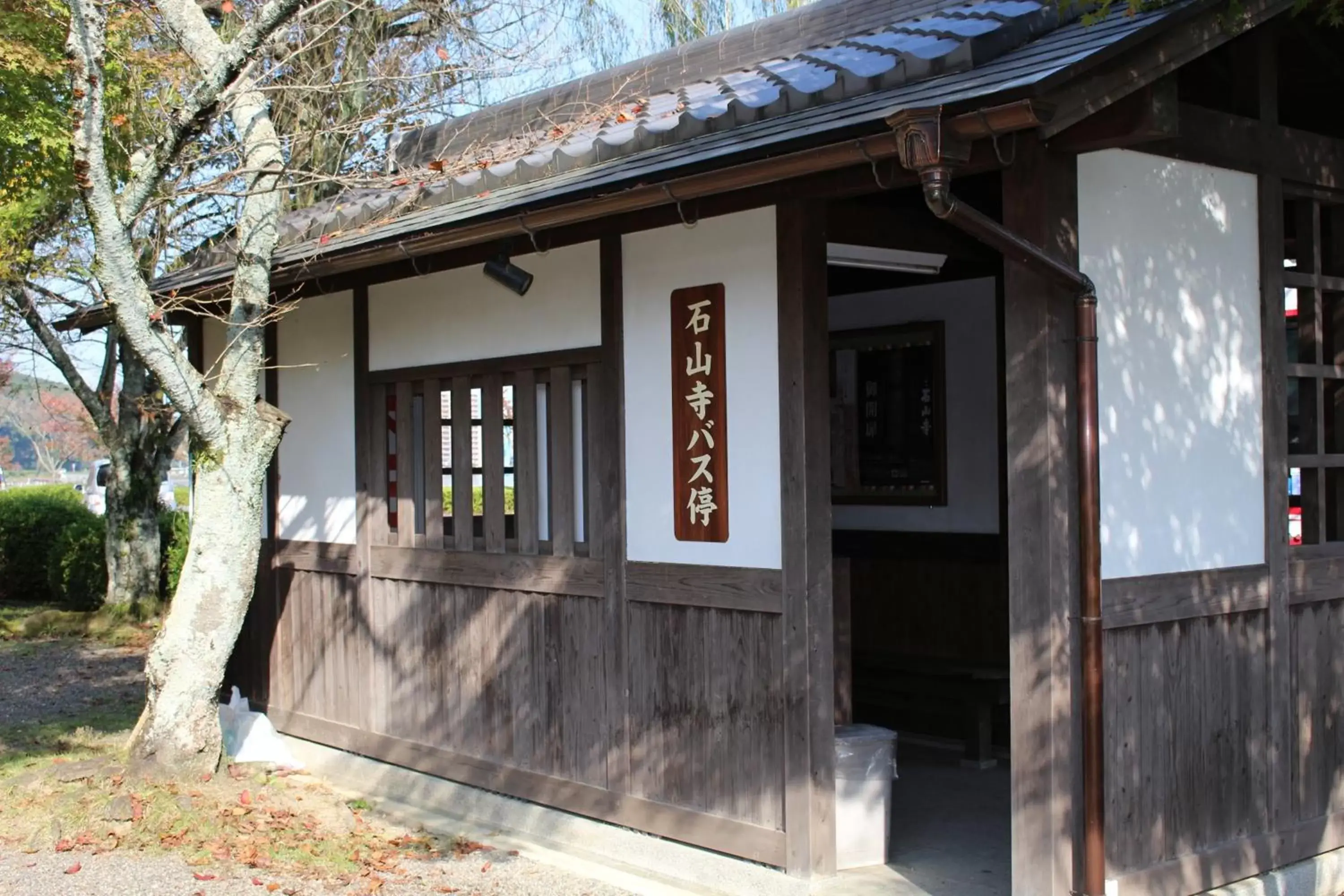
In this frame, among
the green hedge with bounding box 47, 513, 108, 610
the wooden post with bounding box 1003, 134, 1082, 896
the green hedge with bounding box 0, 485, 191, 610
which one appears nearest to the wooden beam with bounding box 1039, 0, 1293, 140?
the wooden post with bounding box 1003, 134, 1082, 896

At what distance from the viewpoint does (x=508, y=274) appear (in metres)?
7.22

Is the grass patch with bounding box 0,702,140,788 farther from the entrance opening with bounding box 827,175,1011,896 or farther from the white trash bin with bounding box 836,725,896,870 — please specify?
the entrance opening with bounding box 827,175,1011,896

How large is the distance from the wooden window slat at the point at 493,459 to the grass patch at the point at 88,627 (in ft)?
31.3

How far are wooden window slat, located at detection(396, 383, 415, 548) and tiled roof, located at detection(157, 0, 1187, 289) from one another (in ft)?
3.63

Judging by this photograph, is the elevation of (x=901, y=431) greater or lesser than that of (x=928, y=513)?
greater

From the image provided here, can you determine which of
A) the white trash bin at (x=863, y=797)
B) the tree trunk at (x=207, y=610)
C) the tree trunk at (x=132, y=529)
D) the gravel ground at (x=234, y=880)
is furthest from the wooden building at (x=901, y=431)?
the tree trunk at (x=132, y=529)

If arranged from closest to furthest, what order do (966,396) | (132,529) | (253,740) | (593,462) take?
1. (593,462)
2. (966,396)
3. (253,740)
4. (132,529)

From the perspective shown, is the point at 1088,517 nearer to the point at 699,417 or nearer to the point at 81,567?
the point at 699,417

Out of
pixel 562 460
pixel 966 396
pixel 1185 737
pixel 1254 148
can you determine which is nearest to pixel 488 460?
pixel 562 460

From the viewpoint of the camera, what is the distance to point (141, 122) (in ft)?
36.4

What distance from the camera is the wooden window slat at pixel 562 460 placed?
7258 millimetres

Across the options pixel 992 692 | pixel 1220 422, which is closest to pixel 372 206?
pixel 992 692

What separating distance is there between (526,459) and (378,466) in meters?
1.71

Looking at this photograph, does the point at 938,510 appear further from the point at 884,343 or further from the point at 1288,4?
the point at 1288,4
